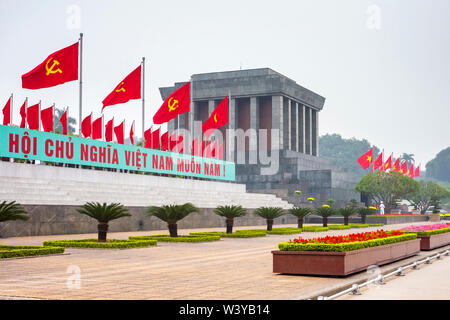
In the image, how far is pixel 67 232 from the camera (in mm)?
33031

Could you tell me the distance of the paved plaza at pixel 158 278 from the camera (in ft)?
40.1

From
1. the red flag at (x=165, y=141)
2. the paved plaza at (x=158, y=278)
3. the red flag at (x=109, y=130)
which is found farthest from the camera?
the red flag at (x=165, y=141)

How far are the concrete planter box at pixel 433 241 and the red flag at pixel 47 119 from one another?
85.5ft

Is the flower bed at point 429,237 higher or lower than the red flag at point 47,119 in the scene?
lower

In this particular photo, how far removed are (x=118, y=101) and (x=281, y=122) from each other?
4567cm

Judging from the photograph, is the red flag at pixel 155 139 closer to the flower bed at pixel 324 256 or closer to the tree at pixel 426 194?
the flower bed at pixel 324 256

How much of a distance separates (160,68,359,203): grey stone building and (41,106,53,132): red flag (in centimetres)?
3826

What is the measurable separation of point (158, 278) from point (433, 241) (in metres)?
15.7

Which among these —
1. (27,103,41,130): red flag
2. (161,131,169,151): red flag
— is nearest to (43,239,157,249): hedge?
(27,103,41,130): red flag

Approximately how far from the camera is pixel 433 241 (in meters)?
26.3

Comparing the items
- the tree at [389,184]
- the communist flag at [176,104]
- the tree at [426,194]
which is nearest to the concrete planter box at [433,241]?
the communist flag at [176,104]

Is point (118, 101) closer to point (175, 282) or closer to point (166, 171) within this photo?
point (166, 171)
